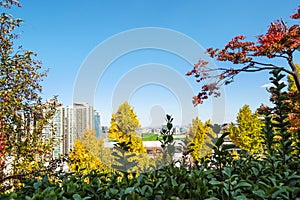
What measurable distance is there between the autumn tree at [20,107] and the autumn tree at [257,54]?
2096 mm

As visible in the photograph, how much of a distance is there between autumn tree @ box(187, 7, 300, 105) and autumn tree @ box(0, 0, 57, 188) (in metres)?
2.10

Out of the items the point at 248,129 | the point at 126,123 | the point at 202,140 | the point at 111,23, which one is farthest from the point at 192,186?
the point at 248,129

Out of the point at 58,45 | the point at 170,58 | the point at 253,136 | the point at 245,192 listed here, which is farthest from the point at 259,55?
the point at 253,136

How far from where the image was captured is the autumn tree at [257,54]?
147 inches

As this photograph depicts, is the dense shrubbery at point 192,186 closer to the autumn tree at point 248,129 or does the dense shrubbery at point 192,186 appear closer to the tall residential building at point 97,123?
the tall residential building at point 97,123

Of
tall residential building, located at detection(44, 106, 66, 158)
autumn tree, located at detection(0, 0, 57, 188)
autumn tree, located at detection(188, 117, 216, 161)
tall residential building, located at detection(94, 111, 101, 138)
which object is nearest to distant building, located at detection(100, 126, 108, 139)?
tall residential building, located at detection(94, 111, 101, 138)

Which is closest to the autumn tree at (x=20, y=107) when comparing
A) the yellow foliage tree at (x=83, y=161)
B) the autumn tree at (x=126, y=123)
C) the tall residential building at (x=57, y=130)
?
the tall residential building at (x=57, y=130)

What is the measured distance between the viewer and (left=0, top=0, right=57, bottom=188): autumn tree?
9.82 ft

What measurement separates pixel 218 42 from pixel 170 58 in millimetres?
2584

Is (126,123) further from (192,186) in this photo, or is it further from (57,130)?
(57,130)

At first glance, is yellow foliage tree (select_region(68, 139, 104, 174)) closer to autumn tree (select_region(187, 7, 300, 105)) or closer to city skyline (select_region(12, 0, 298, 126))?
city skyline (select_region(12, 0, 298, 126))

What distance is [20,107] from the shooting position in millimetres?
3055

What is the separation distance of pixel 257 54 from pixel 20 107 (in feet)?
10.7

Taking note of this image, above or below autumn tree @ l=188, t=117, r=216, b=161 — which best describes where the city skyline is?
above
